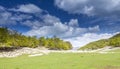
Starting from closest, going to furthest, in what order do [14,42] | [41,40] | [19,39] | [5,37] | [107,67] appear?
1. [107,67]
2. [5,37]
3. [14,42]
4. [19,39]
5. [41,40]

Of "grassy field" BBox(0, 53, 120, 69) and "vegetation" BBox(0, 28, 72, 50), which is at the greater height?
"vegetation" BBox(0, 28, 72, 50)

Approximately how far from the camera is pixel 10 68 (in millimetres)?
38375

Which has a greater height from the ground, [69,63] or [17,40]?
[17,40]

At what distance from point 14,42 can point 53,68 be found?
11656 cm

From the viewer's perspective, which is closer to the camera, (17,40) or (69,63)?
(69,63)

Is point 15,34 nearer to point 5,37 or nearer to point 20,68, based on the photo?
point 5,37

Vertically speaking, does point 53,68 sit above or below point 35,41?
below

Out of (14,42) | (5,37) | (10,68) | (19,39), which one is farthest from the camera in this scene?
(19,39)

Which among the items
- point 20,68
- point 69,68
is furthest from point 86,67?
point 20,68

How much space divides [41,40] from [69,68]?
160530mm

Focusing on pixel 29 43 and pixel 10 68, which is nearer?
pixel 10 68

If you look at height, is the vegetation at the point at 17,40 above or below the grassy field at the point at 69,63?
above

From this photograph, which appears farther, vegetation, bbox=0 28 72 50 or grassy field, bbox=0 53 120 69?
vegetation, bbox=0 28 72 50

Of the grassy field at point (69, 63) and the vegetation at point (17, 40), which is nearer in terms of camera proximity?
the grassy field at point (69, 63)
